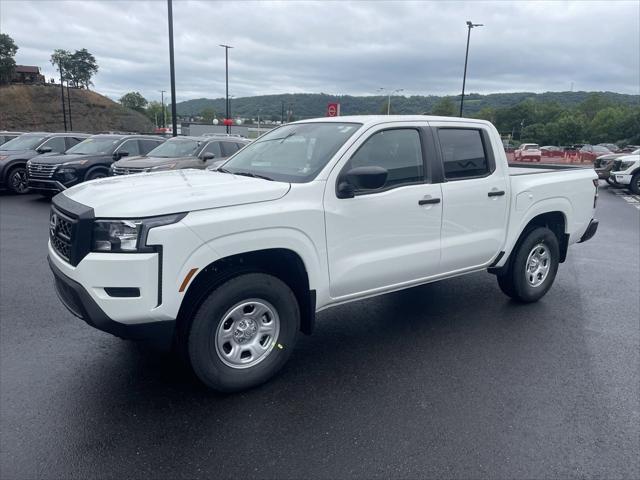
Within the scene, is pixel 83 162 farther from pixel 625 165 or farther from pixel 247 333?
pixel 625 165

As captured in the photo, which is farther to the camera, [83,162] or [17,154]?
[17,154]

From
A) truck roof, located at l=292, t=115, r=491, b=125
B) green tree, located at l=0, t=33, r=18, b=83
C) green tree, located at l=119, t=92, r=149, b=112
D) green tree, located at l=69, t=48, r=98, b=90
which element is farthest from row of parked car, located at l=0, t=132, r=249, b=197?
green tree, located at l=119, t=92, r=149, b=112

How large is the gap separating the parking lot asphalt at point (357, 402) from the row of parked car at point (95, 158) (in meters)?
6.95

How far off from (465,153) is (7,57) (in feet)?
328

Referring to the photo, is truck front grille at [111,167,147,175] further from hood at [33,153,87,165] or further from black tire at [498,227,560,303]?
black tire at [498,227,560,303]

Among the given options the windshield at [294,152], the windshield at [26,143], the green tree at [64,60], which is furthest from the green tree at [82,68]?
the windshield at [294,152]

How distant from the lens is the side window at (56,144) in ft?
49.2

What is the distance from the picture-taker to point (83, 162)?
41.3 feet

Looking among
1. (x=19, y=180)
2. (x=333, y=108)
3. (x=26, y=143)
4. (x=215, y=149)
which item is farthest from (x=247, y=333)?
(x=26, y=143)

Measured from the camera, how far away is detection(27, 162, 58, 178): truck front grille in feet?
40.0

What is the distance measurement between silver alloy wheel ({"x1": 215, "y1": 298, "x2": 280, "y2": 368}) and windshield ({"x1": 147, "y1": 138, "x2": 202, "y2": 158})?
30.8ft

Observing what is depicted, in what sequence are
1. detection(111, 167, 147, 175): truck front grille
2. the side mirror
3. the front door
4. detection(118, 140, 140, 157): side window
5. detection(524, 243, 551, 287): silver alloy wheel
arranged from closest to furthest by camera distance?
the side mirror < the front door < detection(524, 243, 551, 287): silver alloy wheel < detection(111, 167, 147, 175): truck front grille < detection(118, 140, 140, 157): side window

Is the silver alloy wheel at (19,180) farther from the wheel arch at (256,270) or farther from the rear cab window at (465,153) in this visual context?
the rear cab window at (465,153)

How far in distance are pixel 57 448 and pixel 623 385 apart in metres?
3.88
